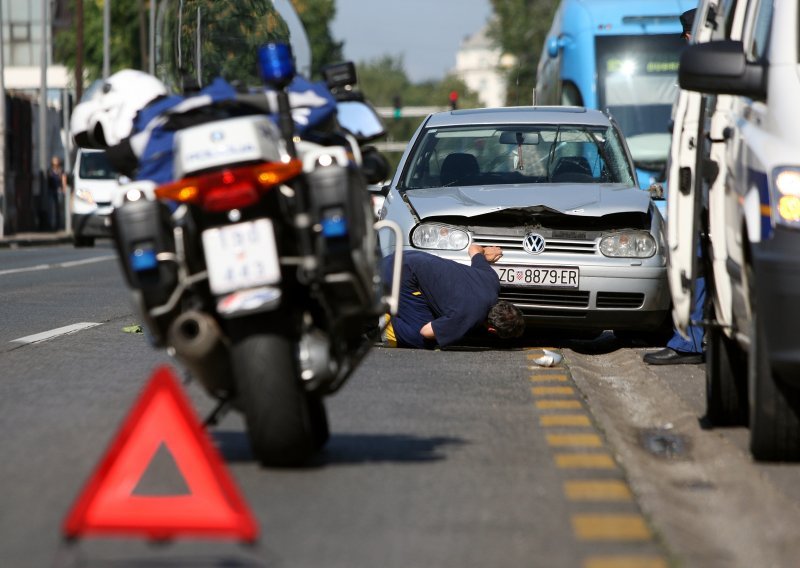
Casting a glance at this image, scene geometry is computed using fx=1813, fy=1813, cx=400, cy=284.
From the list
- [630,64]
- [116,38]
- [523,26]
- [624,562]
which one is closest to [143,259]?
[624,562]

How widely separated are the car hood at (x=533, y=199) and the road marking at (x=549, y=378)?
194cm

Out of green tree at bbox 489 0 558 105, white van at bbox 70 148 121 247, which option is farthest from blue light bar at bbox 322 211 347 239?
green tree at bbox 489 0 558 105

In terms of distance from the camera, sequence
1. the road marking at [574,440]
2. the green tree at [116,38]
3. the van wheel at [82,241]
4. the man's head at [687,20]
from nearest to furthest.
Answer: the road marking at [574,440]
the man's head at [687,20]
the van wheel at [82,241]
the green tree at [116,38]

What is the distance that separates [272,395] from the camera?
6133 mm

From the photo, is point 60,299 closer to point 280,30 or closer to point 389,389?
point 280,30

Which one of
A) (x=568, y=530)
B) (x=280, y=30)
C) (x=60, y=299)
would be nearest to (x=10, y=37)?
(x=60, y=299)

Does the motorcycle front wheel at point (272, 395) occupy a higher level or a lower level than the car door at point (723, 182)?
lower

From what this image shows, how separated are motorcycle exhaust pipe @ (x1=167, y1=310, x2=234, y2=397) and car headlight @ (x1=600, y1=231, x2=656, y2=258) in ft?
19.8

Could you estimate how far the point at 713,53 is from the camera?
7055mm

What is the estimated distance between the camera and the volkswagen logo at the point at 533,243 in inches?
475

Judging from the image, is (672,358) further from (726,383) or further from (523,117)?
(726,383)

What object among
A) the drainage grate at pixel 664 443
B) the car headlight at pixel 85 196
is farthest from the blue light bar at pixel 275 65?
the car headlight at pixel 85 196

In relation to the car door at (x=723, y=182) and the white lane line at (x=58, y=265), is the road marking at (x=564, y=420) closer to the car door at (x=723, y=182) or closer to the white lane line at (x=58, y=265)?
the car door at (x=723, y=182)

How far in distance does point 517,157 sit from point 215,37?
4206mm
